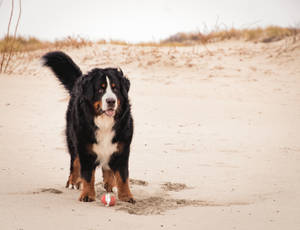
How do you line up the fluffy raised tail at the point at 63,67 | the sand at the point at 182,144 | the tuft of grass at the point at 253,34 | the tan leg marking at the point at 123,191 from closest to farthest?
the sand at the point at 182,144 < the tan leg marking at the point at 123,191 < the fluffy raised tail at the point at 63,67 < the tuft of grass at the point at 253,34

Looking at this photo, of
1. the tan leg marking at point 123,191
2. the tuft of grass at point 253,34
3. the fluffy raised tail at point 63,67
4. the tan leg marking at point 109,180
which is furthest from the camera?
the tuft of grass at point 253,34

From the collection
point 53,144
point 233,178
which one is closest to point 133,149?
point 53,144

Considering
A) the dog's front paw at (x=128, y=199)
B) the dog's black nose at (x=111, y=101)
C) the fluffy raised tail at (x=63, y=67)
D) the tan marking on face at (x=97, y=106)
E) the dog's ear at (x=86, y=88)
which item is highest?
the fluffy raised tail at (x=63, y=67)

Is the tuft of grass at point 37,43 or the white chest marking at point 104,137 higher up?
the tuft of grass at point 37,43

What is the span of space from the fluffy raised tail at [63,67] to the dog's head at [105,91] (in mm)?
1148

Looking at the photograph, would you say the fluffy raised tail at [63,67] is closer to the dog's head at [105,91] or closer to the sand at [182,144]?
the sand at [182,144]

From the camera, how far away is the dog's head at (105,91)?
12.9 feet

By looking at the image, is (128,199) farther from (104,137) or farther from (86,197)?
(104,137)

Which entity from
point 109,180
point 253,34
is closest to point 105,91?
point 109,180

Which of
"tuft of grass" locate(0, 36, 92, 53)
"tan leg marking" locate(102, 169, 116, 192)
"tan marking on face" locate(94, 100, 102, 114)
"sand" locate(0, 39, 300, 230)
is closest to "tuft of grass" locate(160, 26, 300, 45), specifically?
"sand" locate(0, 39, 300, 230)

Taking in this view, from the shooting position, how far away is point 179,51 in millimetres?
15617

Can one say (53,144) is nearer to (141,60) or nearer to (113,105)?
(113,105)

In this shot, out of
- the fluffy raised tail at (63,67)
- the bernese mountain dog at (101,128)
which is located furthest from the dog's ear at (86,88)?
the fluffy raised tail at (63,67)

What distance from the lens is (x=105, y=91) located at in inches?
156
